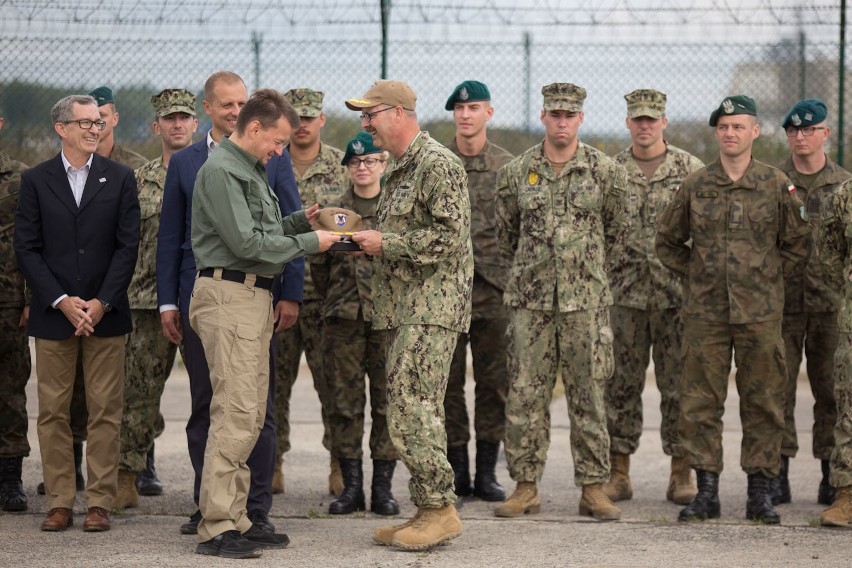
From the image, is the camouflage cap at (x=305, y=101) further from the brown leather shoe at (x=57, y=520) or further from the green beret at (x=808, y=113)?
the green beret at (x=808, y=113)

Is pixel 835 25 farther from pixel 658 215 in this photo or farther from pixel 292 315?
pixel 292 315

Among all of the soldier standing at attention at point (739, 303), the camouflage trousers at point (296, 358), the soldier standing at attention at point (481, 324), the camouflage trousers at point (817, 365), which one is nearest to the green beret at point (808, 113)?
the soldier standing at attention at point (739, 303)

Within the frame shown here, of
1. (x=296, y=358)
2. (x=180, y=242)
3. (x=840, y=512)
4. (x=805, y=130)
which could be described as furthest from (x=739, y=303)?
(x=180, y=242)

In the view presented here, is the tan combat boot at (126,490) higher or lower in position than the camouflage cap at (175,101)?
lower

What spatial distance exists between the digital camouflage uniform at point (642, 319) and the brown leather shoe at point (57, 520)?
3.09m

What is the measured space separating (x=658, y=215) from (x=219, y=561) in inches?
135

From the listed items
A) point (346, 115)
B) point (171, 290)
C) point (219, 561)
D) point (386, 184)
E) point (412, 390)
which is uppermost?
point (346, 115)

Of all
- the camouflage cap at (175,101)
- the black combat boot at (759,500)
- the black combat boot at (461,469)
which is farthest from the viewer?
the black combat boot at (461,469)

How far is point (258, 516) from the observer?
6.09 metres

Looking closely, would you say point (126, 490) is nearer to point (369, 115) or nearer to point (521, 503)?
point (521, 503)

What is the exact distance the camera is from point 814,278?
7.34m

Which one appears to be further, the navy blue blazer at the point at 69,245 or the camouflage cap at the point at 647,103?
the camouflage cap at the point at 647,103

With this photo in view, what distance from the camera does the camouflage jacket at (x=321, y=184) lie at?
24.3ft

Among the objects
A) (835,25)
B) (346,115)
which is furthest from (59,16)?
(835,25)
